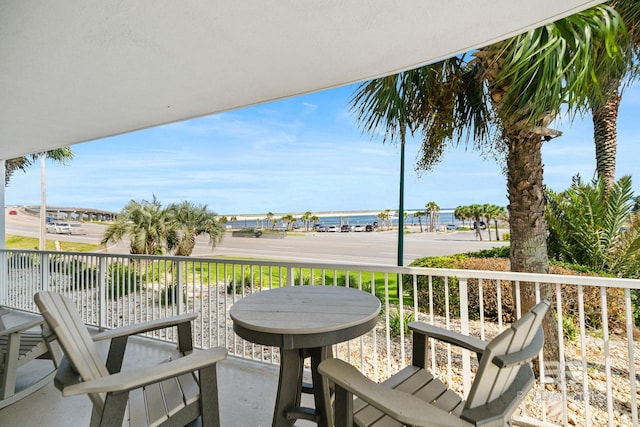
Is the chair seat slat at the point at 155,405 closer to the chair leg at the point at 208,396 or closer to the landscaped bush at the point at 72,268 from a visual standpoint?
the chair leg at the point at 208,396

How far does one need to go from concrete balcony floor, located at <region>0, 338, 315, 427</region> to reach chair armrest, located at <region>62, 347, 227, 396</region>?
110 cm

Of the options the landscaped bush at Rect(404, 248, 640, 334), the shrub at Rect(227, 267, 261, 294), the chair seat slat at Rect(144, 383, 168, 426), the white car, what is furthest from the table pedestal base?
the white car

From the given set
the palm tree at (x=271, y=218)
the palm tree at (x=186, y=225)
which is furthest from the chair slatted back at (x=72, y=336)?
the palm tree at (x=271, y=218)

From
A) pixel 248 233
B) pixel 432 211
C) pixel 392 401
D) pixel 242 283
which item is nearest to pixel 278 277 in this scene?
pixel 242 283

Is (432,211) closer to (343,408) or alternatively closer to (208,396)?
(343,408)

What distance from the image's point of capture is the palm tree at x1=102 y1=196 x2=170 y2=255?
9672 mm

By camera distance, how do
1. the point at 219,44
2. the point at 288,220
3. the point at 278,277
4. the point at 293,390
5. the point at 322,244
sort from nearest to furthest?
1. the point at 293,390
2. the point at 219,44
3. the point at 278,277
4. the point at 322,244
5. the point at 288,220

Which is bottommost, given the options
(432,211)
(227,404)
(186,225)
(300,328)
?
(227,404)

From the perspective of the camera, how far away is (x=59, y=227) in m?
28.1

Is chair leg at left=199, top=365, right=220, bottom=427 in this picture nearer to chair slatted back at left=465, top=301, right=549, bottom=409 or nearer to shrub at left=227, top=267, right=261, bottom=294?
chair slatted back at left=465, top=301, right=549, bottom=409

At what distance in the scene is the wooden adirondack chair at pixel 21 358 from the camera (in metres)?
2.43

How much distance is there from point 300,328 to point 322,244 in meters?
23.7

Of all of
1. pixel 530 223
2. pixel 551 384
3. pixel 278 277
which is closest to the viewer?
pixel 551 384

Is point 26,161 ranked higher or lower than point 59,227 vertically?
higher
